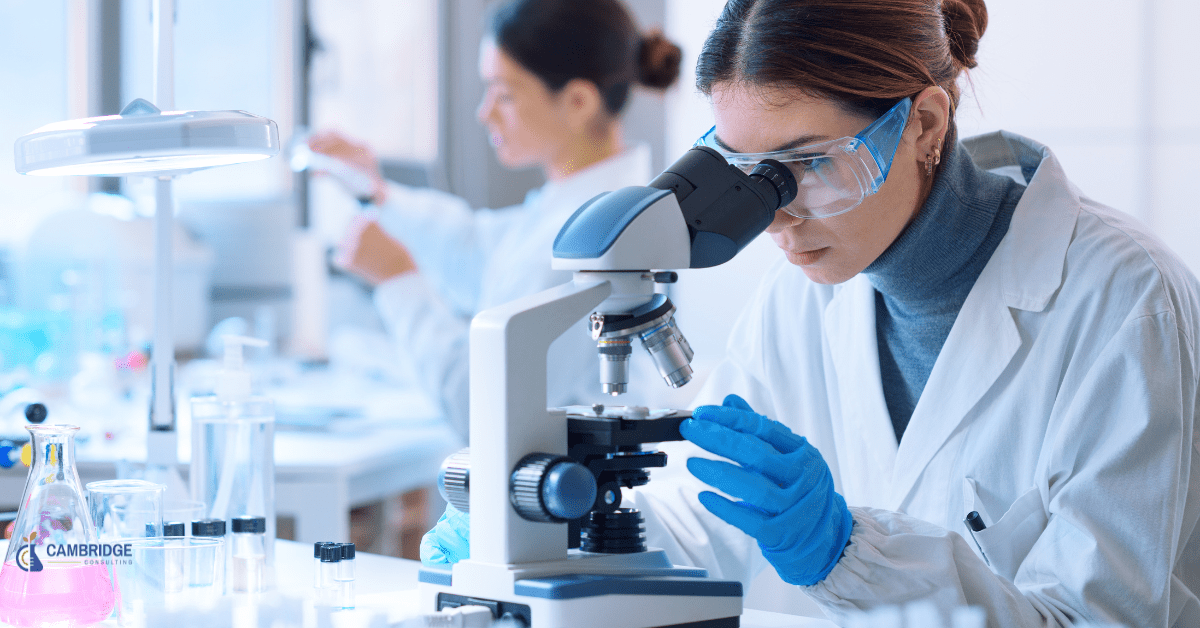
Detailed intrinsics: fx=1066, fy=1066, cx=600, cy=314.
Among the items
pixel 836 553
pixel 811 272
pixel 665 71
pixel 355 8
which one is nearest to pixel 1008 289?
pixel 811 272

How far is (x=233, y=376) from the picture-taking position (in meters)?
1.28

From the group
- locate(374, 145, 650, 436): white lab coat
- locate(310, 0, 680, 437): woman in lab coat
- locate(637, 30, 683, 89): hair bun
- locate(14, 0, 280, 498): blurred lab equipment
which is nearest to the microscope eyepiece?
locate(14, 0, 280, 498): blurred lab equipment

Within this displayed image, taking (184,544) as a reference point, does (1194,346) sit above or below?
above

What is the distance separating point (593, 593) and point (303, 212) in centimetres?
350

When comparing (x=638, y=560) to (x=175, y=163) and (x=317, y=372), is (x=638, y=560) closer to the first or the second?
(x=175, y=163)

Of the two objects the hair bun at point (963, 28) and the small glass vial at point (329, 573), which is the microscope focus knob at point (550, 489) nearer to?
the small glass vial at point (329, 573)

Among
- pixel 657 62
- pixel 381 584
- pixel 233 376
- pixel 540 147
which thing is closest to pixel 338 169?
pixel 540 147

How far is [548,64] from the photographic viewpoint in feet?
8.84

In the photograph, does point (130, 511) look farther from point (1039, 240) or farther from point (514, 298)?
point (514, 298)

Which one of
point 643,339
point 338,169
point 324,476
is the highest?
point 338,169

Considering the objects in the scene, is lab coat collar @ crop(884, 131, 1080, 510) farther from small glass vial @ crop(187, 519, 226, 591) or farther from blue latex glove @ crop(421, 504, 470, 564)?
small glass vial @ crop(187, 519, 226, 591)

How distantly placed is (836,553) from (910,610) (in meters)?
0.12

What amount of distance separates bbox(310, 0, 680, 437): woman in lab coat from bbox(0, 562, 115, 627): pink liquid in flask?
1.57 metres

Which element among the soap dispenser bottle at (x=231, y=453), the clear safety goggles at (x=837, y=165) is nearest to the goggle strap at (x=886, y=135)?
the clear safety goggles at (x=837, y=165)
